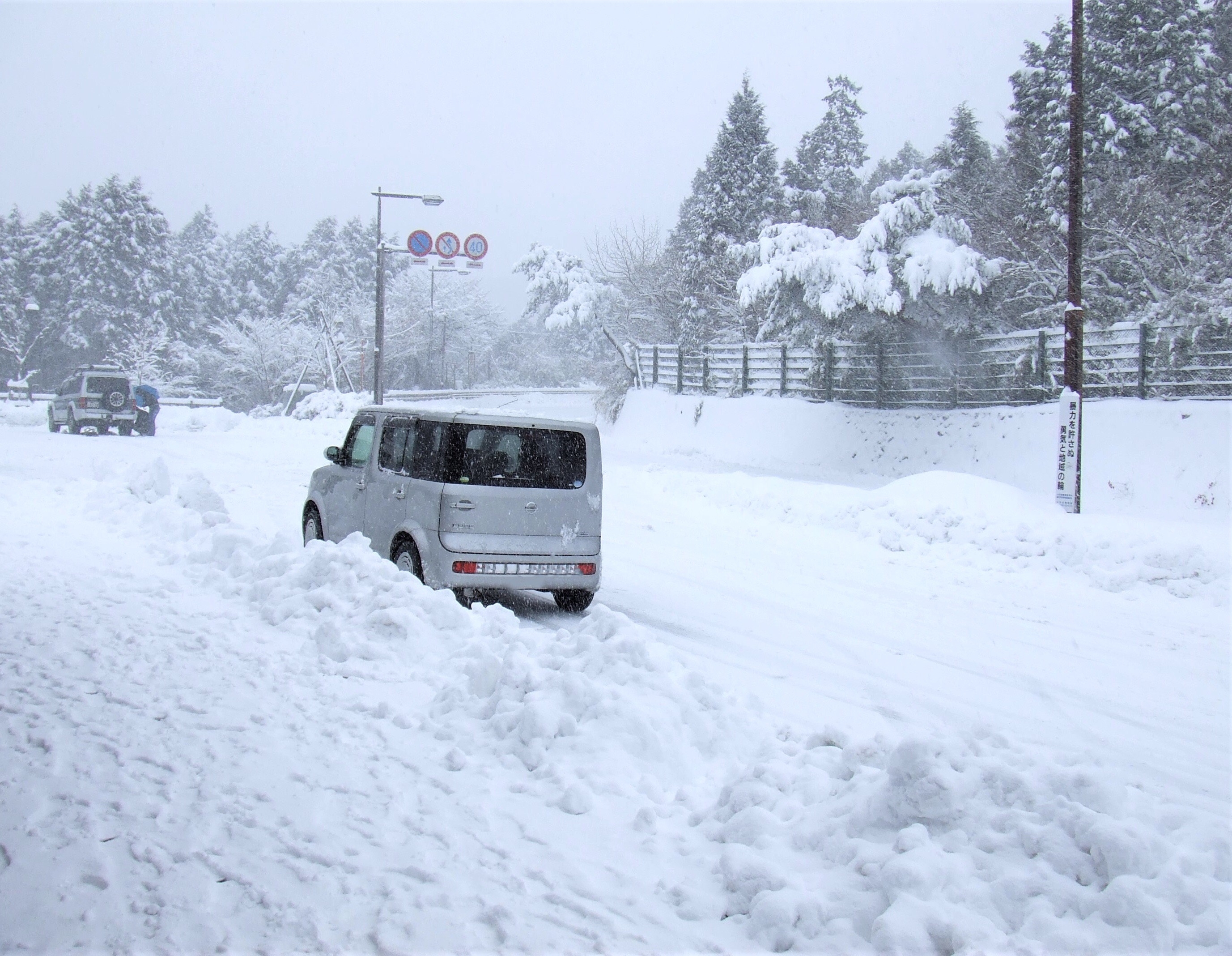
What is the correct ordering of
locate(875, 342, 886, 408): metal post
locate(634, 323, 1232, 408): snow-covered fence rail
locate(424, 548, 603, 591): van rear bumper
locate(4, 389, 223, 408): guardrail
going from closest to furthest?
1. locate(424, 548, 603, 591): van rear bumper
2. locate(634, 323, 1232, 408): snow-covered fence rail
3. locate(875, 342, 886, 408): metal post
4. locate(4, 389, 223, 408): guardrail

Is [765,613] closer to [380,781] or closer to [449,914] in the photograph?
[380,781]

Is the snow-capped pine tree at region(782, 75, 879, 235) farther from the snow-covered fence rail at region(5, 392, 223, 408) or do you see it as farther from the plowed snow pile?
the plowed snow pile

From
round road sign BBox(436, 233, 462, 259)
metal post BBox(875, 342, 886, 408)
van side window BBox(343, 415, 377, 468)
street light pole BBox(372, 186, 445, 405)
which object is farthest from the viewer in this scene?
round road sign BBox(436, 233, 462, 259)

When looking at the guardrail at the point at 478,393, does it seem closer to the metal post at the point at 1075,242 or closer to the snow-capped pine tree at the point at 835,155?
the snow-capped pine tree at the point at 835,155

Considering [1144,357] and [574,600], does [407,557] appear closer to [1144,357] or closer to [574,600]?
[574,600]

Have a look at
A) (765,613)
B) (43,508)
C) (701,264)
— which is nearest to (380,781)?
(765,613)

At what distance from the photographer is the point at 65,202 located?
6475 cm

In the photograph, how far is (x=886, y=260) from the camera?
64.9 feet

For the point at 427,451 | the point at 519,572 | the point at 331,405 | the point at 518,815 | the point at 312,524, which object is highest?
the point at 331,405

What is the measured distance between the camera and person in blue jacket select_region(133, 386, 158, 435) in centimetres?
3219

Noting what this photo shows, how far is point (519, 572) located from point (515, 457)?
101cm

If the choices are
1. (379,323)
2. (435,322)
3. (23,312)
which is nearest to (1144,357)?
(379,323)

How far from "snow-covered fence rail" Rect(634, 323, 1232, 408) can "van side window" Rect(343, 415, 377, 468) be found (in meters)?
14.7

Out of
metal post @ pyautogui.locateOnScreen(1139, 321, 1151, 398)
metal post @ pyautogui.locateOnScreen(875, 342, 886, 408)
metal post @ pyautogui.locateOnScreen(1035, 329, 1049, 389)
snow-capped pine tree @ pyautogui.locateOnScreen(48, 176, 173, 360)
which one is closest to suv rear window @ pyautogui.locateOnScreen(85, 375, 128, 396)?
metal post @ pyautogui.locateOnScreen(875, 342, 886, 408)
